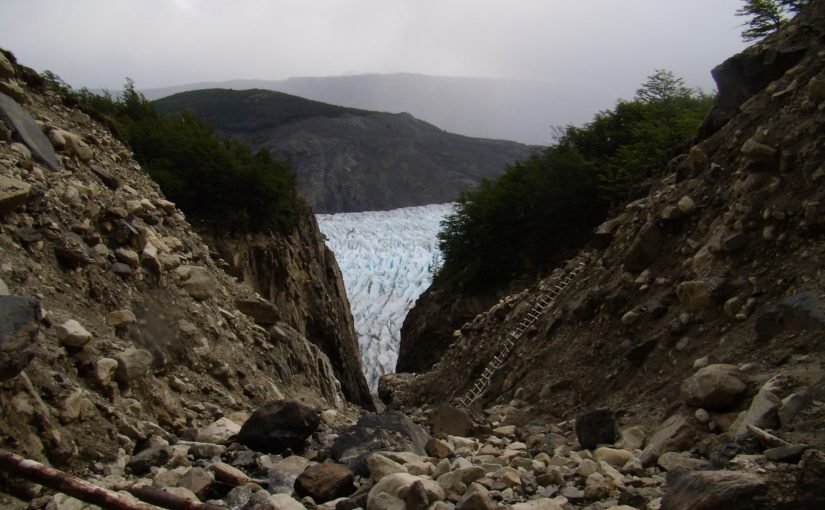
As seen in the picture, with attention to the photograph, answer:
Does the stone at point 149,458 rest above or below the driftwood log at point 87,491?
below

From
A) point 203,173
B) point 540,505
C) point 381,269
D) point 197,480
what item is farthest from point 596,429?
point 381,269

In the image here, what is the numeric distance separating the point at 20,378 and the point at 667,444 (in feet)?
11.8

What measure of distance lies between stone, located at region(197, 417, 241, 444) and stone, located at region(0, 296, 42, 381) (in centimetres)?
148

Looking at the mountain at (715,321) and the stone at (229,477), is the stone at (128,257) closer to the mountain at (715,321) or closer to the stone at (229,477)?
the stone at (229,477)

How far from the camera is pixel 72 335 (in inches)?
158

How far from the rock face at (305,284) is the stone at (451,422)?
28.7 ft

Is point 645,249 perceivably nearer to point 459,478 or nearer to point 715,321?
point 715,321

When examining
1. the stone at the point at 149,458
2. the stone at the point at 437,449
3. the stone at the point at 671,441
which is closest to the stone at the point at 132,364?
the stone at the point at 149,458

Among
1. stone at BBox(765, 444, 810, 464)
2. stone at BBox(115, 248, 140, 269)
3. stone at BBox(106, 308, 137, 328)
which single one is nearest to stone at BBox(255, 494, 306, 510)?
stone at BBox(765, 444, 810, 464)

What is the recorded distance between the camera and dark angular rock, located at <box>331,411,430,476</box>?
413cm

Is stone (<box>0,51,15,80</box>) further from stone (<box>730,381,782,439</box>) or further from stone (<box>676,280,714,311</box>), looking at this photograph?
stone (<box>730,381,782,439</box>)

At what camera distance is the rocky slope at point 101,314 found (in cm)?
341

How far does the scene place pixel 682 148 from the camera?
1284 cm

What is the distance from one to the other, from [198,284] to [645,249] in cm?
508
